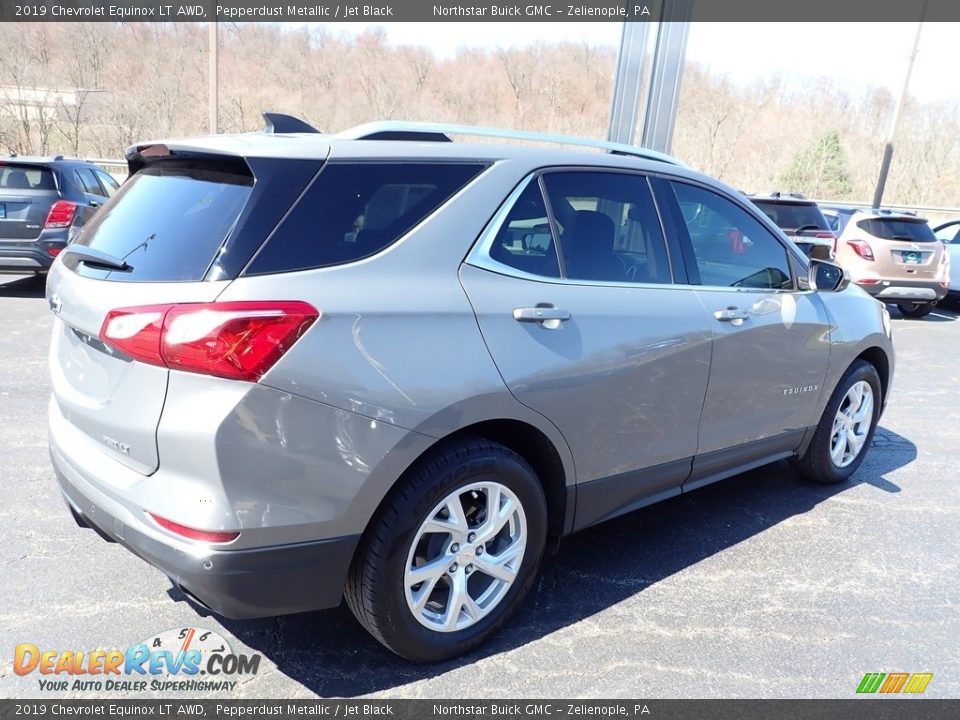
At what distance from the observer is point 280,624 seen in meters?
2.78

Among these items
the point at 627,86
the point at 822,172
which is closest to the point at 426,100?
the point at 822,172

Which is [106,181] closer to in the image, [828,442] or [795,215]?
[828,442]

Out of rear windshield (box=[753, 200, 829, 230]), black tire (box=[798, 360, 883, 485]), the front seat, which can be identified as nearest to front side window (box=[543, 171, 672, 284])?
the front seat

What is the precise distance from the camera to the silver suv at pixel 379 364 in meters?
2.04

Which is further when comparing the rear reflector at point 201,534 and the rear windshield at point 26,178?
the rear windshield at point 26,178

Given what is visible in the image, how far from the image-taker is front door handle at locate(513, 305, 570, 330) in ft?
8.28

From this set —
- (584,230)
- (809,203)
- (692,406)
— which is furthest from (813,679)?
(809,203)

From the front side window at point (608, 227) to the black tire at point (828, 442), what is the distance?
170 cm

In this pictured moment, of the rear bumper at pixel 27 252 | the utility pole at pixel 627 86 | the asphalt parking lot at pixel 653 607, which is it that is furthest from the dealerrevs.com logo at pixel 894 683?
the rear bumper at pixel 27 252

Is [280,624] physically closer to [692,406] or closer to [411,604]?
[411,604]

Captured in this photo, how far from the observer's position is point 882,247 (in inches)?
415

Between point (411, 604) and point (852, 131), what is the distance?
5833cm

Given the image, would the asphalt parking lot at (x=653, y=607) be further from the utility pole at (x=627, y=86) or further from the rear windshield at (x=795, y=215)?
the rear windshield at (x=795, y=215)

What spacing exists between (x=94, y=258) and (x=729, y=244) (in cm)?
284
